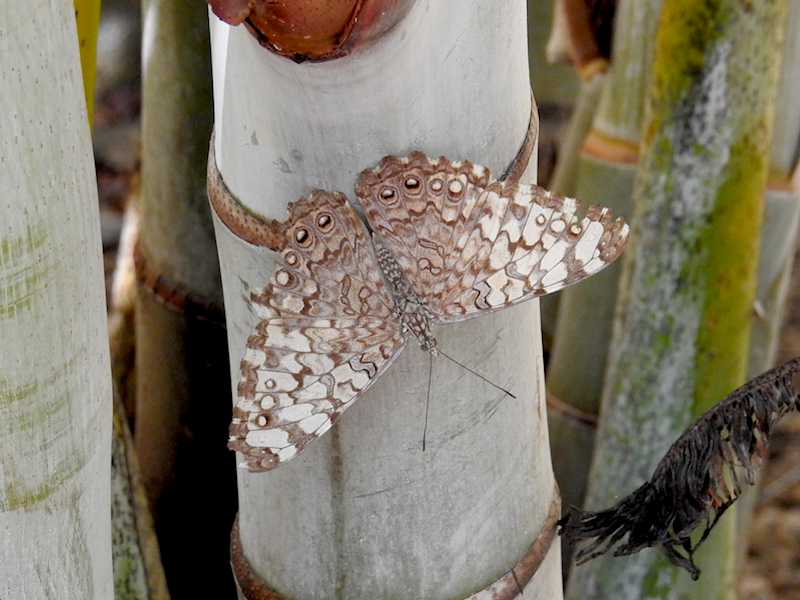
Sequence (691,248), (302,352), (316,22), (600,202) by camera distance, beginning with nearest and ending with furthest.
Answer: (316,22)
(302,352)
(691,248)
(600,202)

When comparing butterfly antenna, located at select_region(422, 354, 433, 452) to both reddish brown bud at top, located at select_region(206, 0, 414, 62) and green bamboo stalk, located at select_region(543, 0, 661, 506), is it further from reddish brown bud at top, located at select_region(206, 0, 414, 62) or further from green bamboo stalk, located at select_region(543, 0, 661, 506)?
green bamboo stalk, located at select_region(543, 0, 661, 506)

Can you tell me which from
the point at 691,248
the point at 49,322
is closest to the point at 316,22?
the point at 49,322

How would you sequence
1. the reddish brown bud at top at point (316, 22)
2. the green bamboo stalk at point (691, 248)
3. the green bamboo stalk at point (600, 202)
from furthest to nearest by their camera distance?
the green bamboo stalk at point (600, 202), the green bamboo stalk at point (691, 248), the reddish brown bud at top at point (316, 22)

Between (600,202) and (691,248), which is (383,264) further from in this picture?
(600,202)

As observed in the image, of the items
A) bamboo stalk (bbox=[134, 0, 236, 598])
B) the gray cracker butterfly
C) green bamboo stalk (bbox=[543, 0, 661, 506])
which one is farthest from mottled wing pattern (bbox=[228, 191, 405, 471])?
green bamboo stalk (bbox=[543, 0, 661, 506])

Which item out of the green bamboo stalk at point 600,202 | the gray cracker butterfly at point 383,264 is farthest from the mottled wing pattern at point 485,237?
the green bamboo stalk at point 600,202

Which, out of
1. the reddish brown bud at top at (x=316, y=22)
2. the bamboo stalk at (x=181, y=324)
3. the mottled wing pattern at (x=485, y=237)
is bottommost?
the bamboo stalk at (x=181, y=324)

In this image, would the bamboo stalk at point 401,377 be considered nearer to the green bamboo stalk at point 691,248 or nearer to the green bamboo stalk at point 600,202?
the green bamboo stalk at point 691,248
